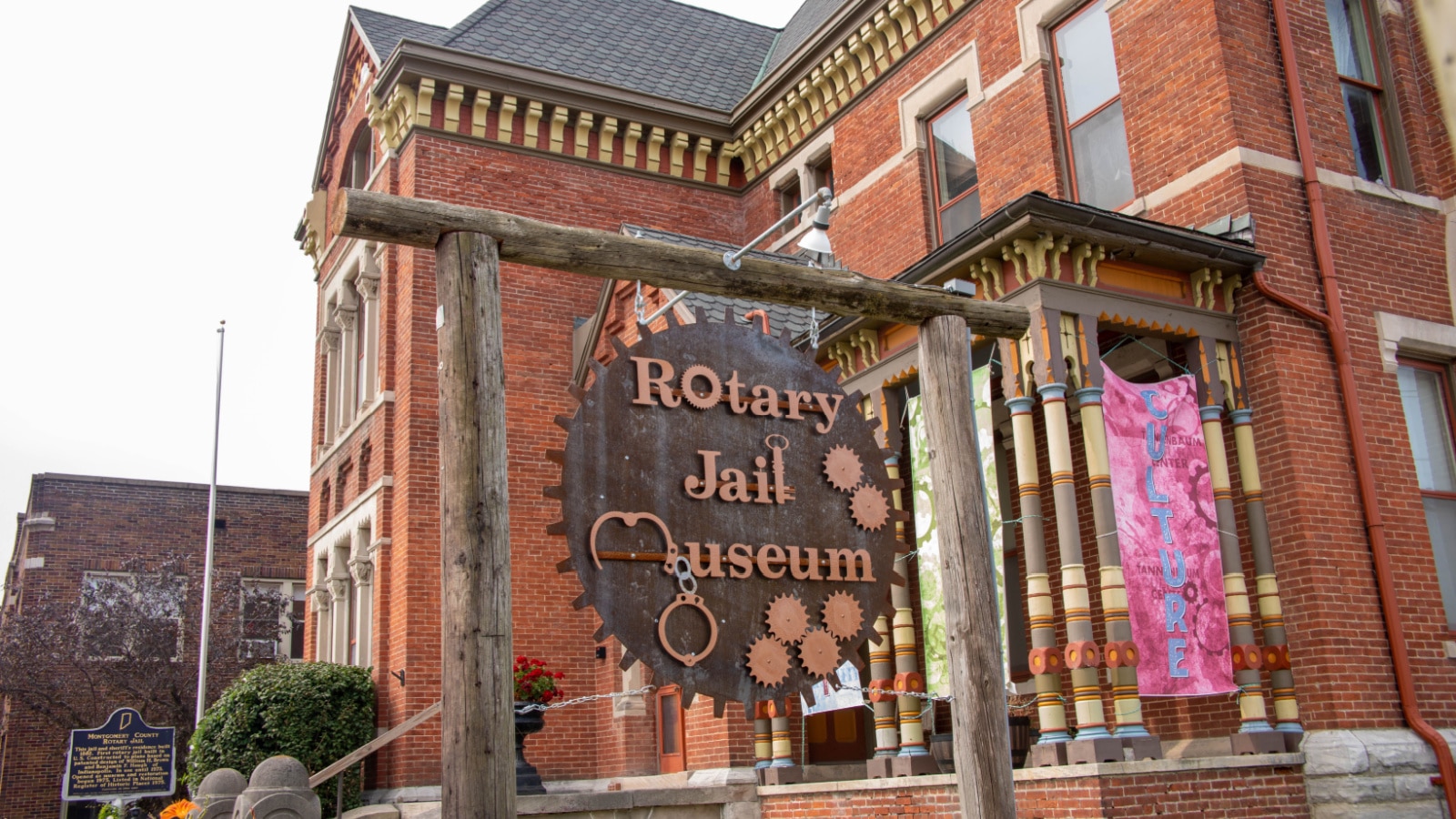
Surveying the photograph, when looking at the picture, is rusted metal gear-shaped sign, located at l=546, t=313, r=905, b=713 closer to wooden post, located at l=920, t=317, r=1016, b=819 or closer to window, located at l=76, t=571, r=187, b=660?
wooden post, located at l=920, t=317, r=1016, b=819

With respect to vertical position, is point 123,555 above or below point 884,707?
above

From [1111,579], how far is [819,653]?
4985mm

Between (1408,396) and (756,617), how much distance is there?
9.37 metres

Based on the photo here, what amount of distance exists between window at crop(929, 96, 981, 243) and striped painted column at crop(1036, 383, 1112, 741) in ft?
18.4

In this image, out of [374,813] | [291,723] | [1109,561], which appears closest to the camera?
[1109,561]

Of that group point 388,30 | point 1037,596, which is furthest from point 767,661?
point 388,30

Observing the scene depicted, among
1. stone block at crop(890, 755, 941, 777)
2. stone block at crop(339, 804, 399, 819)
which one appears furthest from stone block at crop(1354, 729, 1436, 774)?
stone block at crop(339, 804, 399, 819)

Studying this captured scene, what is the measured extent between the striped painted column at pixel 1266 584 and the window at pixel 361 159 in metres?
15.1

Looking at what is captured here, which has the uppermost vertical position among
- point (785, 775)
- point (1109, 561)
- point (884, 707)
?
point (1109, 561)

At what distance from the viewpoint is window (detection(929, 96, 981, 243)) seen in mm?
15820

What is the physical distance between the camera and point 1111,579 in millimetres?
9984

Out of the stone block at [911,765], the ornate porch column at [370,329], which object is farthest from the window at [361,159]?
the stone block at [911,765]

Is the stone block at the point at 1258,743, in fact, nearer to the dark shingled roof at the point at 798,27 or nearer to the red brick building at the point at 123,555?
the dark shingled roof at the point at 798,27

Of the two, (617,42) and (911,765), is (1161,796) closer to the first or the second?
(911,765)
